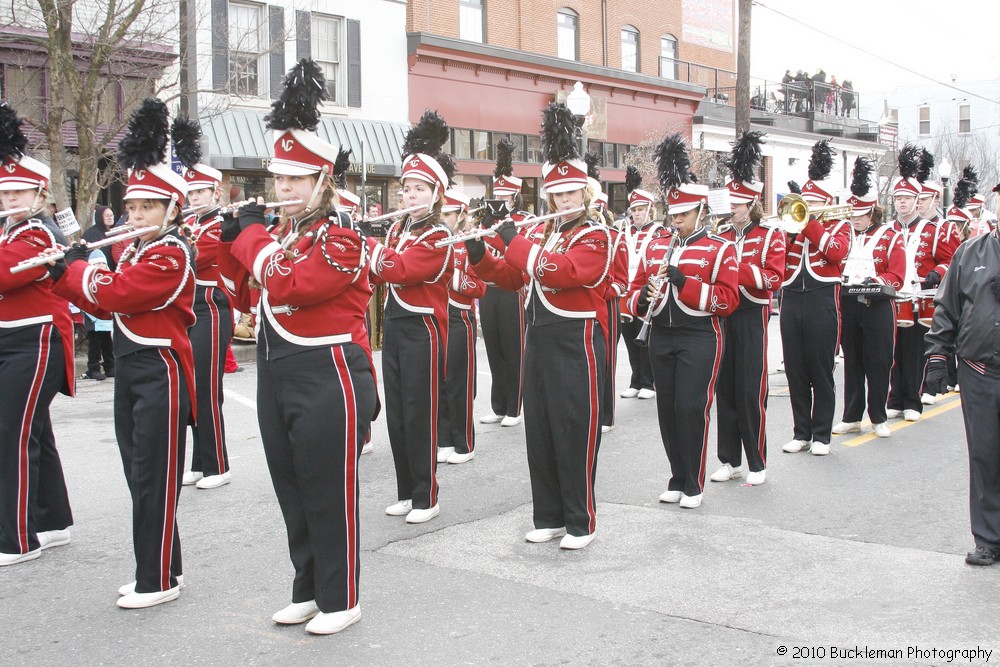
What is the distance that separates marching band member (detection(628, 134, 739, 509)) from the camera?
22.7ft

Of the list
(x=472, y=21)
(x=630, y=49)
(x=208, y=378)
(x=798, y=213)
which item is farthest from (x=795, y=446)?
(x=630, y=49)

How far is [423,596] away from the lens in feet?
17.3

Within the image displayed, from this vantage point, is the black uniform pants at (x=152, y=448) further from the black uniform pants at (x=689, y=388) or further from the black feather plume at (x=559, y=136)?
the black uniform pants at (x=689, y=388)

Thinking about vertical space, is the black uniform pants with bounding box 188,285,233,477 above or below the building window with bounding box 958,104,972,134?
below

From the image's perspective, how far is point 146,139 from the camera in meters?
5.31

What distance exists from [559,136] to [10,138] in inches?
121

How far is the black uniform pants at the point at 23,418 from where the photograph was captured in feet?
19.0

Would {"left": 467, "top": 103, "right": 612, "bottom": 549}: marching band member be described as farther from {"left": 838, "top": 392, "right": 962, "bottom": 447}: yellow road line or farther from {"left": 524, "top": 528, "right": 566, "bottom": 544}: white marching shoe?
{"left": 838, "top": 392, "right": 962, "bottom": 447}: yellow road line

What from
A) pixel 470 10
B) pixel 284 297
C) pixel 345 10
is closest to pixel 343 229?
pixel 284 297

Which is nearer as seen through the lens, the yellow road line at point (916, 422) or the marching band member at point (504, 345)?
the yellow road line at point (916, 422)

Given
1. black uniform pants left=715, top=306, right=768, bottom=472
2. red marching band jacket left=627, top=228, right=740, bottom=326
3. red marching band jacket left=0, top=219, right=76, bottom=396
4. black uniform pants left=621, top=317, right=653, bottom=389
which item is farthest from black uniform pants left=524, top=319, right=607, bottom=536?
black uniform pants left=621, top=317, right=653, bottom=389

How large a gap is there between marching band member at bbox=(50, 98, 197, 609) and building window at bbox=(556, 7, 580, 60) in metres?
25.3

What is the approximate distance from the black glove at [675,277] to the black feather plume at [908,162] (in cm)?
477

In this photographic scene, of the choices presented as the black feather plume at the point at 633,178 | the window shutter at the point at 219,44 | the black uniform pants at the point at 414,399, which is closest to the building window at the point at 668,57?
the window shutter at the point at 219,44
